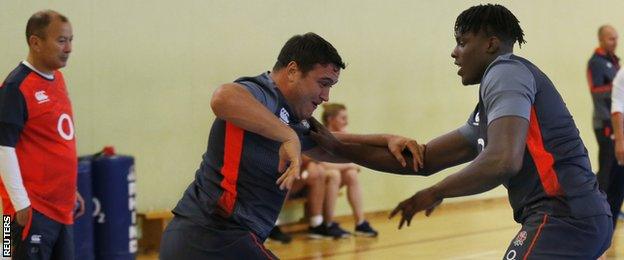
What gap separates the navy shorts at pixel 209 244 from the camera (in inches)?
138

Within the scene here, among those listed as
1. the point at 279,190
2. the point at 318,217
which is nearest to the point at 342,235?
the point at 318,217

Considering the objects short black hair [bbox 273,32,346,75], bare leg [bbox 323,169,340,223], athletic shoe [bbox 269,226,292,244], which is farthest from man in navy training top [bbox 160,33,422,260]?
bare leg [bbox 323,169,340,223]

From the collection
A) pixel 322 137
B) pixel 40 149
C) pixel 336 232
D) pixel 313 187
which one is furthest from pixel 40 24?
pixel 336 232

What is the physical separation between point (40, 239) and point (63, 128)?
627 millimetres

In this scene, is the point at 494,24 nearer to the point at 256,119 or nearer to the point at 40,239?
the point at 256,119

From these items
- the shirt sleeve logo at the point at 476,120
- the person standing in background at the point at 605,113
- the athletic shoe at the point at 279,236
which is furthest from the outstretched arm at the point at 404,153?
the athletic shoe at the point at 279,236

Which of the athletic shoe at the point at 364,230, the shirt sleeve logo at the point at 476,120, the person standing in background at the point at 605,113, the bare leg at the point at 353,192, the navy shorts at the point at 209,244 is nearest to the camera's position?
the navy shorts at the point at 209,244

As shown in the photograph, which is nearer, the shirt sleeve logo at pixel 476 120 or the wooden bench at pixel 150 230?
the shirt sleeve logo at pixel 476 120

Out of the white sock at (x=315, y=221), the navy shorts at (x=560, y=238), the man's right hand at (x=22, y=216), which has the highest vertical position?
the navy shorts at (x=560, y=238)

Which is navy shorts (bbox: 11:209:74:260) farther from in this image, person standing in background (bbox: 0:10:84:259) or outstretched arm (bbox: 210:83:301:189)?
outstretched arm (bbox: 210:83:301:189)

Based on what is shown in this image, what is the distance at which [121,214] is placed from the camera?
7.54 metres

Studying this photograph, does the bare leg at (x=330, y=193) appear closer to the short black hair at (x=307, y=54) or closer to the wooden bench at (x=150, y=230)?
the wooden bench at (x=150, y=230)

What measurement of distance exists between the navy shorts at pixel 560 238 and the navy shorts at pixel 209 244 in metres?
0.99

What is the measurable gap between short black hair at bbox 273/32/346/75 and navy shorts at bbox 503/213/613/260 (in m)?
0.99
